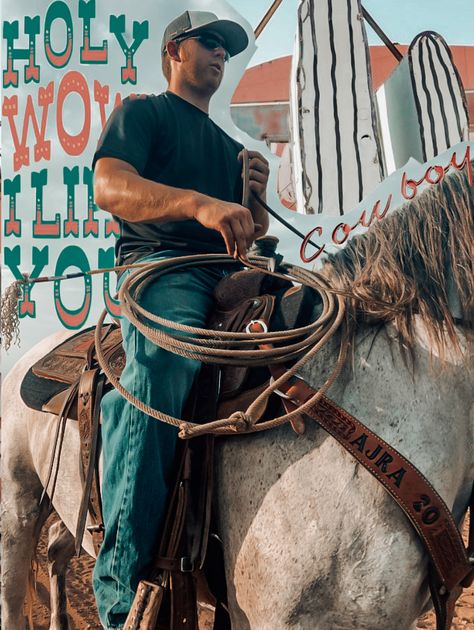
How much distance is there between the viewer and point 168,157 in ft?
6.95

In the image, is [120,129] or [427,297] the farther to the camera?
[120,129]

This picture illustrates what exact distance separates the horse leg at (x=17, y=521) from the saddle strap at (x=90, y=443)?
885 millimetres

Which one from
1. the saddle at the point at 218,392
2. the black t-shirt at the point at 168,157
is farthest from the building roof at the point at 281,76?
the saddle at the point at 218,392

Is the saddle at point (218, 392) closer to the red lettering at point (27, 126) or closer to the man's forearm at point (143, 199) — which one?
the man's forearm at point (143, 199)

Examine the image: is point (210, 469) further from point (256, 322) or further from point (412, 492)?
point (412, 492)

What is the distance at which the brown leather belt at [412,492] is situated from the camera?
4.82ft

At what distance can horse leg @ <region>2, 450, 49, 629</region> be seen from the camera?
2.97 m

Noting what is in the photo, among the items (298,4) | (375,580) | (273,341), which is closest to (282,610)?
(375,580)

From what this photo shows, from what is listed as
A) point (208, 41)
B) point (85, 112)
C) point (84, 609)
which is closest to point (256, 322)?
point (208, 41)

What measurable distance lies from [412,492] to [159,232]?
1210mm

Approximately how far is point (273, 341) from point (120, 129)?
906 millimetres

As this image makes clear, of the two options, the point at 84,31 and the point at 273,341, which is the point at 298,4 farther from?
the point at 273,341

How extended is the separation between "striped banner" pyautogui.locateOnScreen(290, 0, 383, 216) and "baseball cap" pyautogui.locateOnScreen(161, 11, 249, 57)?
143cm

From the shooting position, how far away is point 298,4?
370 cm
